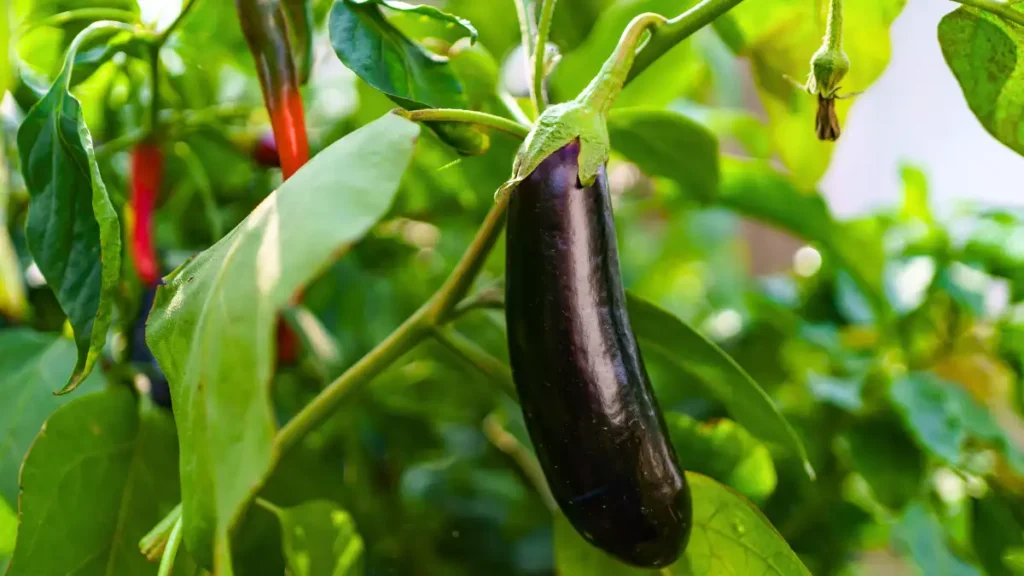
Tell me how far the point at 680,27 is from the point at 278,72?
0.13m

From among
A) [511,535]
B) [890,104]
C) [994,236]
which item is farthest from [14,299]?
[890,104]

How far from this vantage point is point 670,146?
1.25 ft

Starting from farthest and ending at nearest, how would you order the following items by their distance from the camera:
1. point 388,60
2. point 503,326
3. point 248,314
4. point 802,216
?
1. point 802,216
2. point 503,326
3. point 388,60
4. point 248,314

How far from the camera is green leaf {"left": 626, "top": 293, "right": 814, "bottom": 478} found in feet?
0.97

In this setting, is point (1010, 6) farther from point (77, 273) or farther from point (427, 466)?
point (427, 466)

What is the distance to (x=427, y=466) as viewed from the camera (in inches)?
23.7

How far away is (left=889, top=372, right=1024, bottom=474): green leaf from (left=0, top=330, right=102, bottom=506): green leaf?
37 cm

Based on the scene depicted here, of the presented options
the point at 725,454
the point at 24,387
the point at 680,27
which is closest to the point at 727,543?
the point at 725,454

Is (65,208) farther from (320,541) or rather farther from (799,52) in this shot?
(799,52)

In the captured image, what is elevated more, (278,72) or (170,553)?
(278,72)

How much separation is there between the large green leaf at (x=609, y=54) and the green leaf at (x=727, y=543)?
195 mm

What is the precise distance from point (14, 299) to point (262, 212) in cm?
27

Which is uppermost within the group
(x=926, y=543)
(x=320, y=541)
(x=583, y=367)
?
(x=583, y=367)

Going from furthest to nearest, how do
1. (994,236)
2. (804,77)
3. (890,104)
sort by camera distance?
(890,104) < (994,236) < (804,77)
